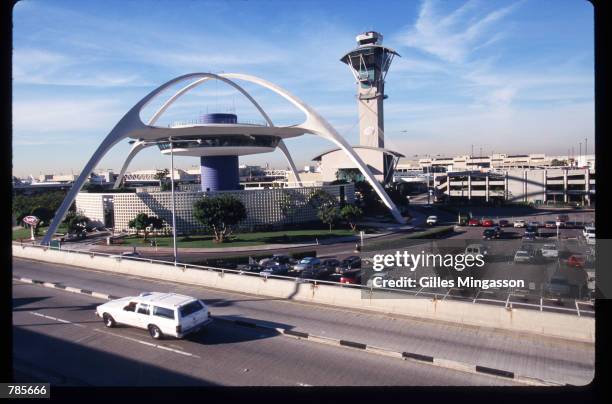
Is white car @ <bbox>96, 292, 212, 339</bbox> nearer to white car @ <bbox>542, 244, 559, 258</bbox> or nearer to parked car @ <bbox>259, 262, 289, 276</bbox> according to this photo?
parked car @ <bbox>259, 262, 289, 276</bbox>

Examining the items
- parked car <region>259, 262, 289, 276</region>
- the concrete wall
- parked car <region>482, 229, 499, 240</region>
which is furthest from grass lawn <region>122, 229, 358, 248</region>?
the concrete wall

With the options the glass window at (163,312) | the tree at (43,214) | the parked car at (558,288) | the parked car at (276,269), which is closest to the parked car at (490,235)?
the parked car at (276,269)

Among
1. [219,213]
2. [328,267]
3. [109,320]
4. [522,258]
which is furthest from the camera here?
[219,213]

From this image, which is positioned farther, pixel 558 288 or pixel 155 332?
pixel 558 288

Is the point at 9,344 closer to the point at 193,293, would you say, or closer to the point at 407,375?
the point at 407,375

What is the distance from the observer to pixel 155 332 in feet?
29.0

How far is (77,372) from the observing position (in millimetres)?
6801

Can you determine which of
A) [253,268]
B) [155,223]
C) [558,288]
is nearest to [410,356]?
[558,288]

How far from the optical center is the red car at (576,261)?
611 inches

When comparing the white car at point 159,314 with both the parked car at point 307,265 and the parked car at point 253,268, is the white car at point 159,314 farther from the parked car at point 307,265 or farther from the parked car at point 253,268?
the parked car at point 307,265

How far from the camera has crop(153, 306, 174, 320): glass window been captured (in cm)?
875

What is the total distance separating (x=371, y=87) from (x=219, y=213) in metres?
48.0

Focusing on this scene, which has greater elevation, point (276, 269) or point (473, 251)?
point (473, 251)

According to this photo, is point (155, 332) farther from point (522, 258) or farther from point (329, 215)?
point (329, 215)
